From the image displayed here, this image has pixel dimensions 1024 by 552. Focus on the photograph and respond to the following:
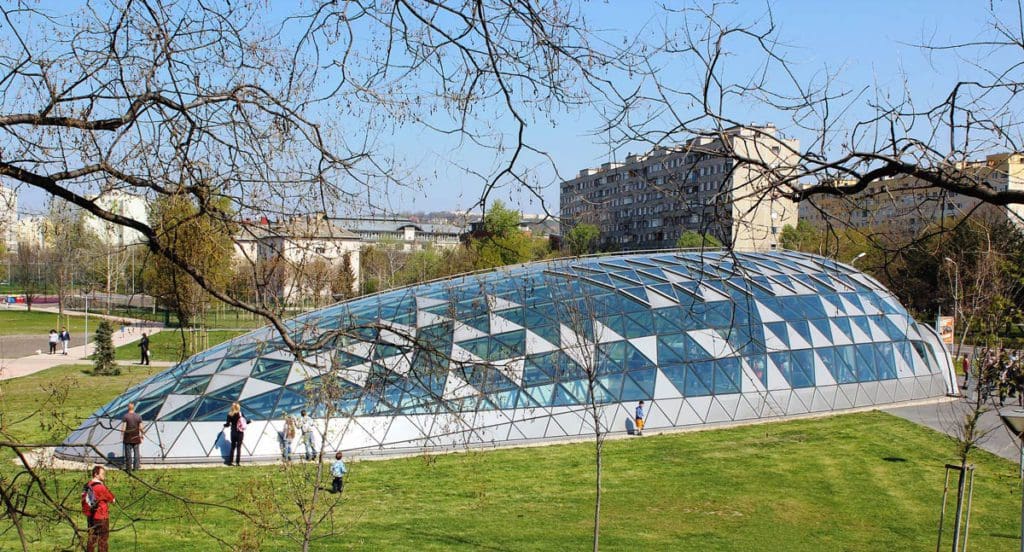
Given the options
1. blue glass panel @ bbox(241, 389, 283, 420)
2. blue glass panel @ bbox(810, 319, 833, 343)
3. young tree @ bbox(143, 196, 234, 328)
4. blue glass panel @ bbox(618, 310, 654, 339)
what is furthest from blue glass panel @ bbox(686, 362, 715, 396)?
young tree @ bbox(143, 196, 234, 328)

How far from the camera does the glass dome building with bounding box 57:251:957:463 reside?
20688mm

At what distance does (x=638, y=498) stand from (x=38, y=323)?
186 feet

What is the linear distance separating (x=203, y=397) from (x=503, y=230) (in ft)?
57.2

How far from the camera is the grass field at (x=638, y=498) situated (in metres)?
14.8

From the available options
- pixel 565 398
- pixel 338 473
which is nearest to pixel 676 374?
pixel 565 398

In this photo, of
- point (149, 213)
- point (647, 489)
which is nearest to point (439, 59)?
point (149, 213)

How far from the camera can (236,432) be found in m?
19.7

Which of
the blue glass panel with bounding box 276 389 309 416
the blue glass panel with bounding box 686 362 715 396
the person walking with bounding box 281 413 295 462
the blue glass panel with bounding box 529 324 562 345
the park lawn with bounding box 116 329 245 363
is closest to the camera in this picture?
the person walking with bounding box 281 413 295 462

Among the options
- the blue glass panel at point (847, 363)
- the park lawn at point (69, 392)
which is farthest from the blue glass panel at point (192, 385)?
the blue glass panel at point (847, 363)

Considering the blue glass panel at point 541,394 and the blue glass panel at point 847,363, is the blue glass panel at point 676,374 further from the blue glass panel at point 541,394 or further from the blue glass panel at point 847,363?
the blue glass panel at point 847,363

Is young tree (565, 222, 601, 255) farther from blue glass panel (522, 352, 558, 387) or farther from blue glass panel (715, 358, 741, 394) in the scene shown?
blue glass panel (715, 358, 741, 394)

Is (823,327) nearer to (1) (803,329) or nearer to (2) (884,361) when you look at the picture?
(1) (803,329)

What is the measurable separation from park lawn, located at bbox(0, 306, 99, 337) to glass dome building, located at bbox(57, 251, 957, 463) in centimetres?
3372

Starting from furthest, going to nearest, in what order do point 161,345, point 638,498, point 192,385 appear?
point 161,345 → point 192,385 → point 638,498
